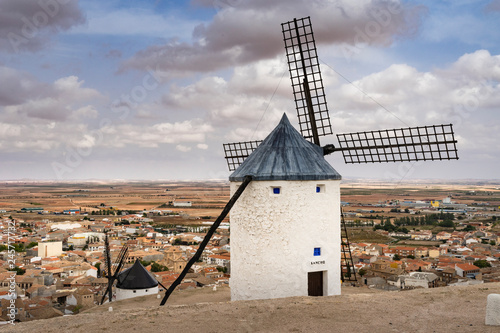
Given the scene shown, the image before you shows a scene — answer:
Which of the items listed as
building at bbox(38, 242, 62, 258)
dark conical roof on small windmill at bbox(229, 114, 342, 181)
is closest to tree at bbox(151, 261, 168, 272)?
building at bbox(38, 242, 62, 258)

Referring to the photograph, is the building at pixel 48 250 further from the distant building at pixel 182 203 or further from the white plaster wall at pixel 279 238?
the distant building at pixel 182 203

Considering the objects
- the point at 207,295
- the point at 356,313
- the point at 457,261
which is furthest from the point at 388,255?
the point at 356,313

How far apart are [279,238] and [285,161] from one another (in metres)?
1.76

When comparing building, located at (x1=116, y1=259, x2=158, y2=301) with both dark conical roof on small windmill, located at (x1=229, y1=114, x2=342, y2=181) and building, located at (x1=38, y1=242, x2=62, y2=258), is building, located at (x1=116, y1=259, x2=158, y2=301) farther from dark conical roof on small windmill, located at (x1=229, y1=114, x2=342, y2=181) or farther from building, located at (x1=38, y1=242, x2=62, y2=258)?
building, located at (x1=38, y1=242, x2=62, y2=258)

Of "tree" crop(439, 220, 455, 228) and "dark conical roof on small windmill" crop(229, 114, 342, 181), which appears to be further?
"tree" crop(439, 220, 455, 228)

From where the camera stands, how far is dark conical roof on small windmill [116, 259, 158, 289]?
16.9m

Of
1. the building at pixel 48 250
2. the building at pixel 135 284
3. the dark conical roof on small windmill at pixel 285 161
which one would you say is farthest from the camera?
the building at pixel 48 250

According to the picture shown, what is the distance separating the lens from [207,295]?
1344cm

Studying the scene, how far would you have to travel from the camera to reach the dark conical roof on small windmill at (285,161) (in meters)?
10.1

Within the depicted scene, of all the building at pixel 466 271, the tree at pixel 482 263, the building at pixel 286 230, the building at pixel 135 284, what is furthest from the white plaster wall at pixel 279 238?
the tree at pixel 482 263

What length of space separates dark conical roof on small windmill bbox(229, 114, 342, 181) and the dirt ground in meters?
2.66

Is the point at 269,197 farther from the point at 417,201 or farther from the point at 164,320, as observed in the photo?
the point at 417,201

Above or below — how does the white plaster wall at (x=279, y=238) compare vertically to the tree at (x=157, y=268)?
above

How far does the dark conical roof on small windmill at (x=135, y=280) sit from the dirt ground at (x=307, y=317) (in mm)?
8720
